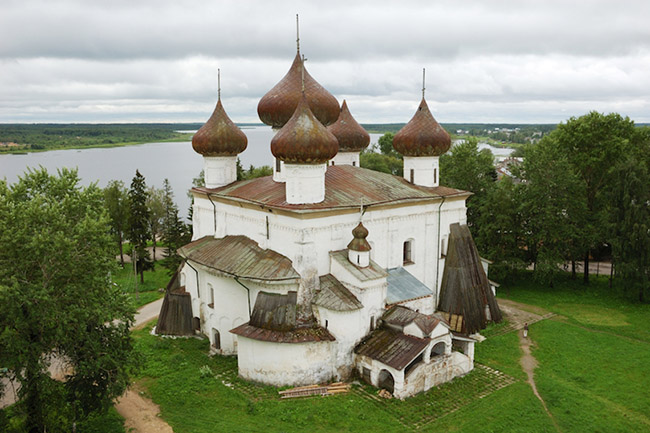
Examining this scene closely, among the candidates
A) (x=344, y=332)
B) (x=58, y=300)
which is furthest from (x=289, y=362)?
(x=58, y=300)

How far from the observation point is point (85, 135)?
136000 mm

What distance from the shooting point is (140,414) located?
12.5 meters

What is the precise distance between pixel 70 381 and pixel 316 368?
6127 mm

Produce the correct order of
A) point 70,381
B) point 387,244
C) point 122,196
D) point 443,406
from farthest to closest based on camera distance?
1. point 122,196
2. point 387,244
3. point 443,406
4. point 70,381

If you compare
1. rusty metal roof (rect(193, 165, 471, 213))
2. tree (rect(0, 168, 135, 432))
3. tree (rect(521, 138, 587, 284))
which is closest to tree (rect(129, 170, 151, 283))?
rusty metal roof (rect(193, 165, 471, 213))

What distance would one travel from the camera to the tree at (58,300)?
9.40 meters

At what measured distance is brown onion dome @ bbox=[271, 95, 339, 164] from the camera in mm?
14070

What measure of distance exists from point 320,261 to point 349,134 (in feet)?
25.8

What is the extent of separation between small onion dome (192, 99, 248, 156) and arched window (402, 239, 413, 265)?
7.16 m

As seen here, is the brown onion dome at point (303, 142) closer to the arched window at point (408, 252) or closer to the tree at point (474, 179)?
the arched window at point (408, 252)

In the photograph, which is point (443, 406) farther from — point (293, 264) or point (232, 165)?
point (232, 165)

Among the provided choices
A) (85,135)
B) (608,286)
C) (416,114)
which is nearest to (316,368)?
(416,114)

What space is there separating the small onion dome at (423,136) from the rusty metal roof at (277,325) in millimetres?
7569

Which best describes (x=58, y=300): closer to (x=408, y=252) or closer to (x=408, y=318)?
(x=408, y=318)
